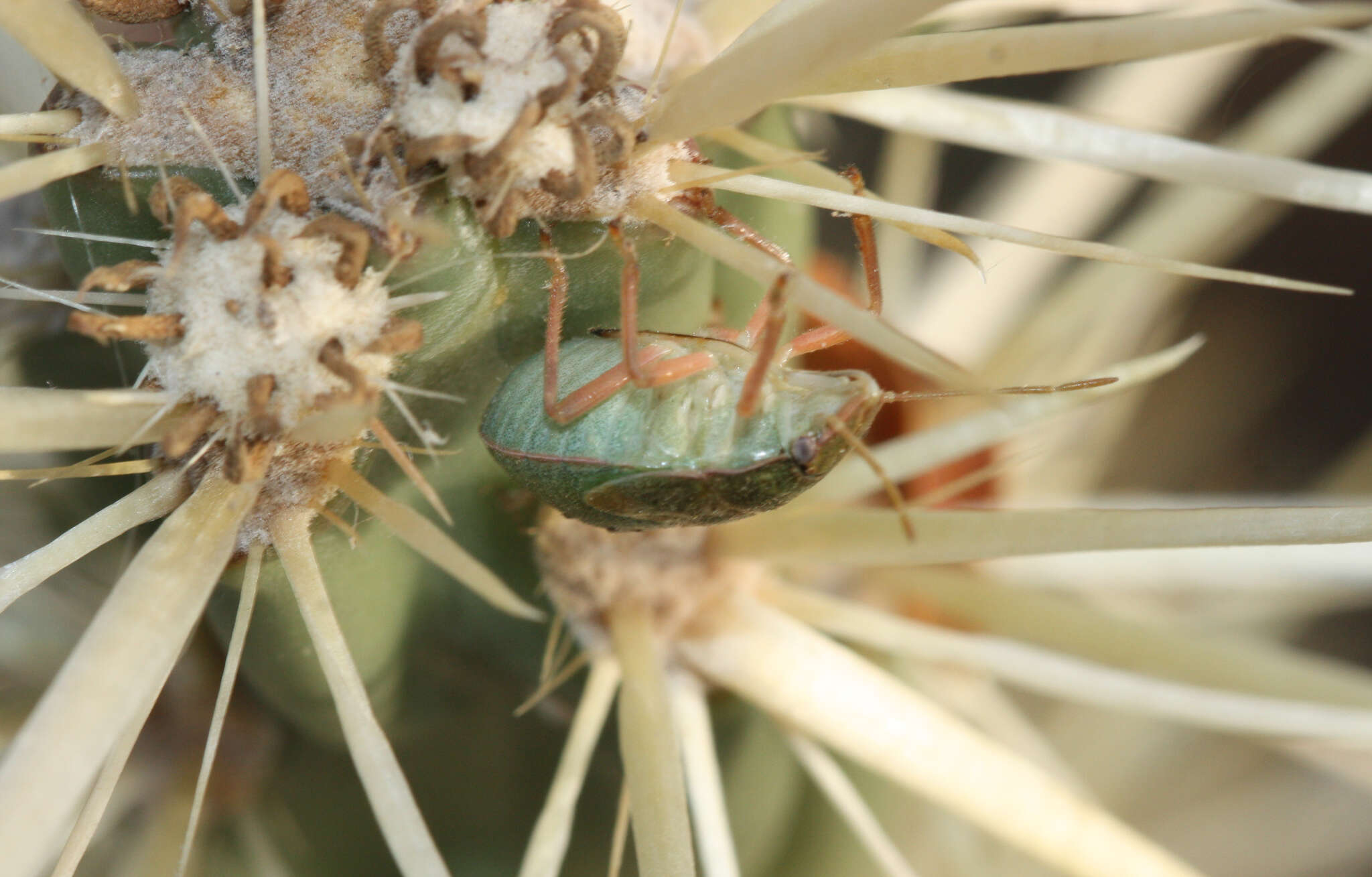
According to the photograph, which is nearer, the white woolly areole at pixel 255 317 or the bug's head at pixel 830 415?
the white woolly areole at pixel 255 317

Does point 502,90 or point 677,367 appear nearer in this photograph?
point 502,90

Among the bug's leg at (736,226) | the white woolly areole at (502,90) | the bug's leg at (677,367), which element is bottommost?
the bug's leg at (677,367)

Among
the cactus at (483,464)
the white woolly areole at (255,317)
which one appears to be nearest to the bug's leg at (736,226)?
the cactus at (483,464)

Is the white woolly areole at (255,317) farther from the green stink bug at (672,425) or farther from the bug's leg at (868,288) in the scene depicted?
the bug's leg at (868,288)

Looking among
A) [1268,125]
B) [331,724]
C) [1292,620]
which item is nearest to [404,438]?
[331,724]

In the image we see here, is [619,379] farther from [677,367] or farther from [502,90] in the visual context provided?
[502,90]

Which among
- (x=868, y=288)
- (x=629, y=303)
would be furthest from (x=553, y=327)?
(x=868, y=288)

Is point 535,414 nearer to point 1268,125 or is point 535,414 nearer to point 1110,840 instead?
point 1110,840
